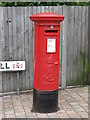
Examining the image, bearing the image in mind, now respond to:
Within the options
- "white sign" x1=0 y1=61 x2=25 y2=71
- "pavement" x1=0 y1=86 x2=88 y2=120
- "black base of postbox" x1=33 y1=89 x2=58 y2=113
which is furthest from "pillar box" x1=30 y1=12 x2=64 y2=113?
"white sign" x1=0 y1=61 x2=25 y2=71

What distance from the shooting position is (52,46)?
5223mm

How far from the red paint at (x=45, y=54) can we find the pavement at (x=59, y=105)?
56 cm

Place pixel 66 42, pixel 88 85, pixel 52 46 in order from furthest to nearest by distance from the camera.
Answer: pixel 88 85, pixel 66 42, pixel 52 46

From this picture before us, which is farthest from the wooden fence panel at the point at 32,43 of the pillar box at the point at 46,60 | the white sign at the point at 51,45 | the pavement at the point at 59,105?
the white sign at the point at 51,45

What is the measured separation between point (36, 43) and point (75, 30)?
6.43 ft

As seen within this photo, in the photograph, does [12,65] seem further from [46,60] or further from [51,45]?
[51,45]

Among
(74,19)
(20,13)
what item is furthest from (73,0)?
(20,13)

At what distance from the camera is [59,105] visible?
5.88 metres

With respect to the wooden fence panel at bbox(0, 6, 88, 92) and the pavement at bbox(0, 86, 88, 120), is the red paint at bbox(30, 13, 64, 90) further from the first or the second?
the wooden fence panel at bbox(0, 6, 88, 92)

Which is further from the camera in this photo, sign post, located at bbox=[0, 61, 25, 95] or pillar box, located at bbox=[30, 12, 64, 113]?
sign post, located at bbox=[0, 61, 25, 95]

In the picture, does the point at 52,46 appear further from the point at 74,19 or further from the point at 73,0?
the point at 73,0

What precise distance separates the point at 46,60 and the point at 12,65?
4.55 ft

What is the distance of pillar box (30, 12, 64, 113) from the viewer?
5121 millimetres

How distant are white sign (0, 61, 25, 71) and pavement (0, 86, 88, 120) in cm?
70
